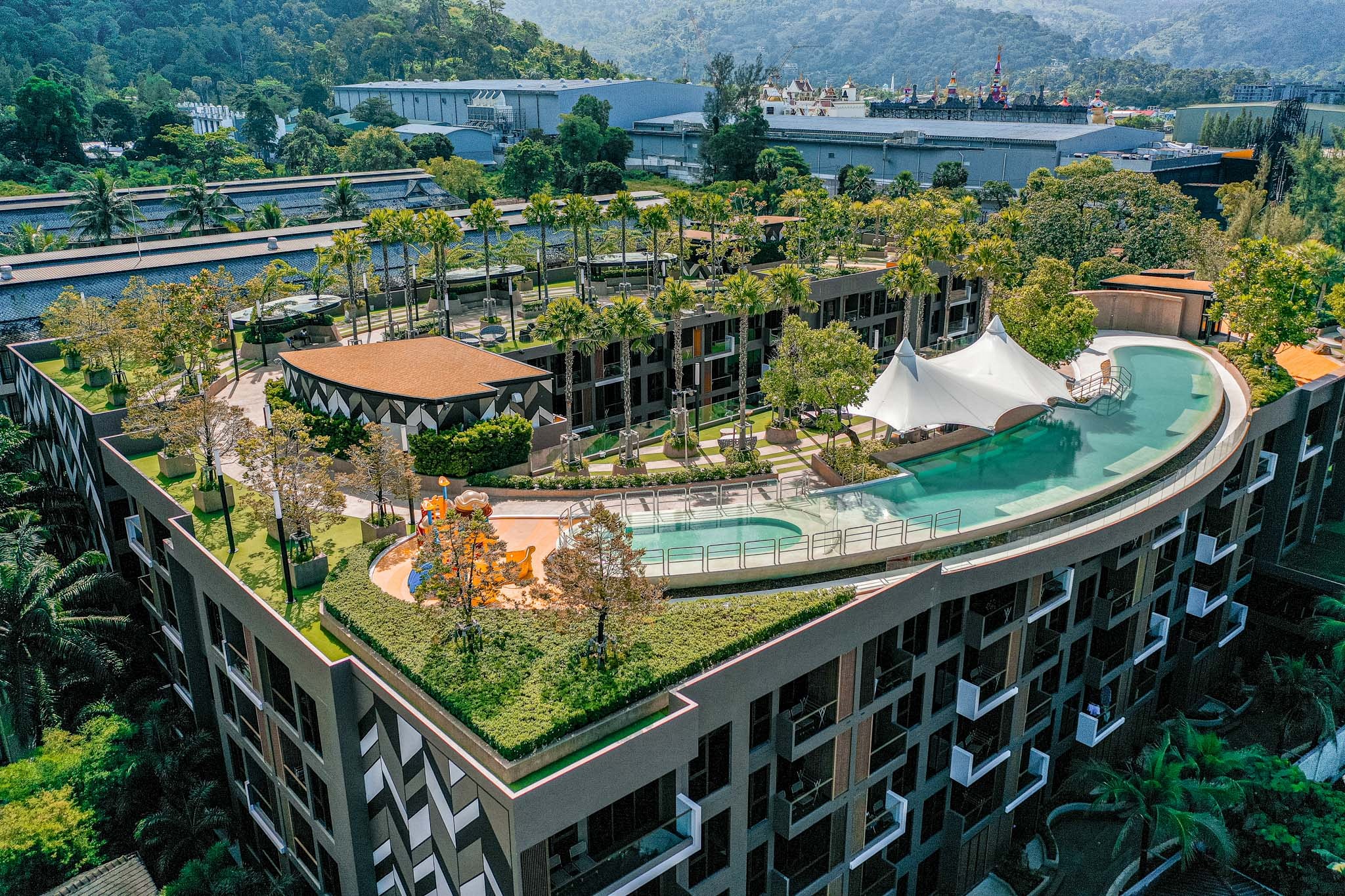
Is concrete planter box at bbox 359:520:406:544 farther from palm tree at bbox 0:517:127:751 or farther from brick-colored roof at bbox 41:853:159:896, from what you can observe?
palm tree at bbox 0:517:127:751

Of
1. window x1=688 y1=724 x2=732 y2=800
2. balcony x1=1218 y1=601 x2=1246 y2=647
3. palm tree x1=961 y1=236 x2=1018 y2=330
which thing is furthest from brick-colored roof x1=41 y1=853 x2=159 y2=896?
palm tree x1=961 y1=236 x2=1018 y2=330

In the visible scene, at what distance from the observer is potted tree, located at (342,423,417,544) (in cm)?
3575

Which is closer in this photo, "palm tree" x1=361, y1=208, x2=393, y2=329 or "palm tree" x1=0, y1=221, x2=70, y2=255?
"palm tree" x1=361, y1=208, x2=393, y2=329

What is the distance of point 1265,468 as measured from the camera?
4941 centimetres

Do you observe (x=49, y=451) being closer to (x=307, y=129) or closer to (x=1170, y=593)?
(x=1170, y=593)

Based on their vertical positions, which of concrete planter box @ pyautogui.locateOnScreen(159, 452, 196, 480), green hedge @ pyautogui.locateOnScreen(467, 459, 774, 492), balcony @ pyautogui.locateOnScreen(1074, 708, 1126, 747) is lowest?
balcony @ pyautogui.locateOnScreen(1074, 708, 1126, 747)

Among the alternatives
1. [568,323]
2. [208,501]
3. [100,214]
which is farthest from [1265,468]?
[100,214]

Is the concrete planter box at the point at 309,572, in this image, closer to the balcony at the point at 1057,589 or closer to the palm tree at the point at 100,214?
the balcony at the point at 1057,589

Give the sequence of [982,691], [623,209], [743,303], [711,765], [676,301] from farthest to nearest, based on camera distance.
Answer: [623,209], [743,303], [676,301], [982,691], [711,765]

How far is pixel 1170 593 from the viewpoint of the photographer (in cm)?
4516

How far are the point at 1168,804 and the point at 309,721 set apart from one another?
31.2 metres

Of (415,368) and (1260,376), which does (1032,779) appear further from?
(415,368)

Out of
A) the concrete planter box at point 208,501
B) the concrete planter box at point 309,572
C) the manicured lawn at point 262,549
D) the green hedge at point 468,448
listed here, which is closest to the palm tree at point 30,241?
the manicured lawn at point 262,549

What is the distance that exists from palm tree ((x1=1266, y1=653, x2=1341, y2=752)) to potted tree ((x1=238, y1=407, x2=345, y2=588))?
42837mm
